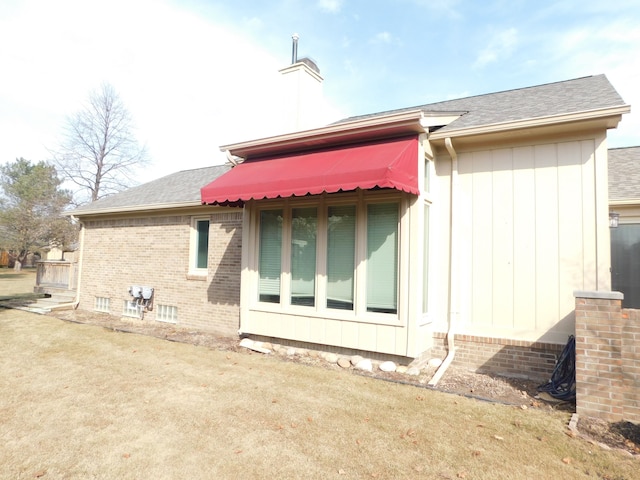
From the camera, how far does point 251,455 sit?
3738mm

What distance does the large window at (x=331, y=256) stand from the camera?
676cm

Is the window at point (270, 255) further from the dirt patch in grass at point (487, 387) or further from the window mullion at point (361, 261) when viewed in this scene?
the window mullion at point (361, 261)

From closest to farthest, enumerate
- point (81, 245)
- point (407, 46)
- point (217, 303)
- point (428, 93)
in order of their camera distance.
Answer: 1. point (217, 303)
2. point (407, 46)
3. point (81, 245)
4. point (428, 93)

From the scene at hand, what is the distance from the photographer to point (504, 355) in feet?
21.2

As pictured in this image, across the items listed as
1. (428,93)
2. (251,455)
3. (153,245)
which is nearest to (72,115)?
(153,245)


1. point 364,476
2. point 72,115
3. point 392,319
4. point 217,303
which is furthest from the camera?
point 72,115

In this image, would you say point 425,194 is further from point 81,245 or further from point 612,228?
point 81,245

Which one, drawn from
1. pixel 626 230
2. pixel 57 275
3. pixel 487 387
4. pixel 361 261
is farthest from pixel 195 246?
pixel 626 230

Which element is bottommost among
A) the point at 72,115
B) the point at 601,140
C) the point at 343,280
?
the point at 343,280

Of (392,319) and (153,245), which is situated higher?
(153,245)

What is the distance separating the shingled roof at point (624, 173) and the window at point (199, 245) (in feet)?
32.5

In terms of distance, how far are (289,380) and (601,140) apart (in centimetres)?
639

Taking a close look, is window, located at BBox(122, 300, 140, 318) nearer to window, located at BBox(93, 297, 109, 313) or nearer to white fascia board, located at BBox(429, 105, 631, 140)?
window, located at BBox(93, 297, 109, 313)

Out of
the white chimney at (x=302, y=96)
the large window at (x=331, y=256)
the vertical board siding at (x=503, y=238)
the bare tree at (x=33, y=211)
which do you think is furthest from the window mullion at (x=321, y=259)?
the bare tree at (x=33, y=211)
